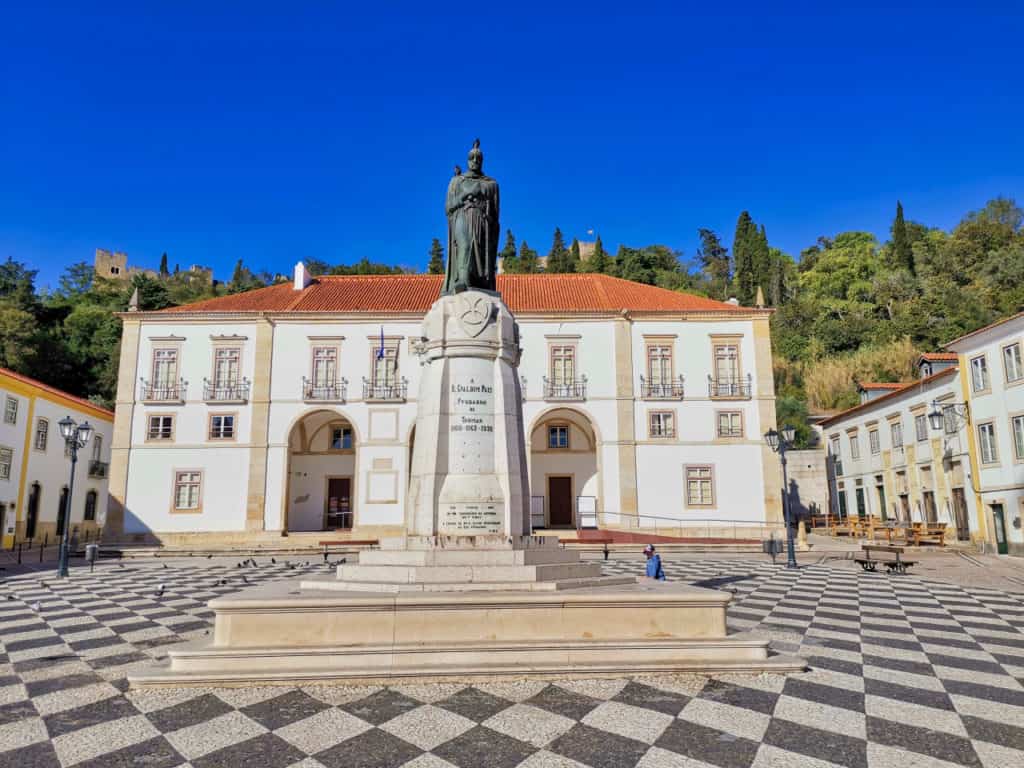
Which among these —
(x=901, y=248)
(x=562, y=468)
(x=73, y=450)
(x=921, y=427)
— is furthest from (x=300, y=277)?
(x=901, y=248)

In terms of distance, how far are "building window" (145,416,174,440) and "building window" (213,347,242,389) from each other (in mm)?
2535

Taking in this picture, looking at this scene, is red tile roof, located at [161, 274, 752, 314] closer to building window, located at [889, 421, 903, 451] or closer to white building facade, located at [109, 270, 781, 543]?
white building facade, located at [109, 270, 781, 543]

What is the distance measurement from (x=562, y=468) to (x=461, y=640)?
2500 centimetres

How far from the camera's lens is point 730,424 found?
27.5m

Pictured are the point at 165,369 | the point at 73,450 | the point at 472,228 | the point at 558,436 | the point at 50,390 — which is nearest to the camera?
the point at 472,228

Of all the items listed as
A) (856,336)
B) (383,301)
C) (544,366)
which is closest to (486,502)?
(544,366)

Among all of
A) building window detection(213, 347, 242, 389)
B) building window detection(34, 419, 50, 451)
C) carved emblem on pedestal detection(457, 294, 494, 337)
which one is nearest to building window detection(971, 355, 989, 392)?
carved emblem on pedestal detection(457, 294, 494, 337)

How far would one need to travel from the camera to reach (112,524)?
1029 inches

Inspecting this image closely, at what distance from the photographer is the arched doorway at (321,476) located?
2980 centimetres

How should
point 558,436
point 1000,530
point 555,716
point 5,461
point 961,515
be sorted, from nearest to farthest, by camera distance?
point 555,716, point 1000,530, point 961,515, point 5,461, point 558,436

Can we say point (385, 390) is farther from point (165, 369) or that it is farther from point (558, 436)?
point (165, 369)

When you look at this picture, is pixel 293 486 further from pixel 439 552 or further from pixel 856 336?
pixel 856 336

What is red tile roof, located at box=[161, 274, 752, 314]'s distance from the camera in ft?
94.5

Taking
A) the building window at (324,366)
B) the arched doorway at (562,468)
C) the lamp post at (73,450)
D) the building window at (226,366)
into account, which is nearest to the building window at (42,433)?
the building window at (226,366)
